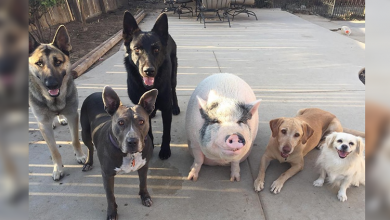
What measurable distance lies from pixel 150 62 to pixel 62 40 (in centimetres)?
106

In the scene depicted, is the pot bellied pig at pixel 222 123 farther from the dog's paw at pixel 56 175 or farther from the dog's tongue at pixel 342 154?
the dog's paw at pixel 56 175

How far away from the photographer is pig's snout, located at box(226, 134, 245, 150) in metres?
2.51

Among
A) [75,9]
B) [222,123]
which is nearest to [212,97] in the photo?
[222,123]

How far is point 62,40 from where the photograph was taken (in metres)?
3.03

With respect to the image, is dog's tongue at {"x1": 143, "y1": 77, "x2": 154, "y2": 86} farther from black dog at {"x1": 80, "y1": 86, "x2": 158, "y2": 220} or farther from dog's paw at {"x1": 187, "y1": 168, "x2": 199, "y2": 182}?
dog's paw at {"x1": 187, "y1": 168, "x2": 199, "y2": 182}

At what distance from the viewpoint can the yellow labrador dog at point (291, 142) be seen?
9.94 ft

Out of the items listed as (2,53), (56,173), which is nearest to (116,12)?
(56,173)

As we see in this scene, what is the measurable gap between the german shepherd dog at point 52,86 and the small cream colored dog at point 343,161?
3.08 metres

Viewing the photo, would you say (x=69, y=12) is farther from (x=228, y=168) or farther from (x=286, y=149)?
(x=286, y=149)

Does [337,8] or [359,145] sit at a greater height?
[337,8]

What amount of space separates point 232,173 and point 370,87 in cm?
276

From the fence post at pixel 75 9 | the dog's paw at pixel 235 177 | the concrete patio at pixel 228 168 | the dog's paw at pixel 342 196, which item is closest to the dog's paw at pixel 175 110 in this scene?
the concrete patio at pixel 228 168

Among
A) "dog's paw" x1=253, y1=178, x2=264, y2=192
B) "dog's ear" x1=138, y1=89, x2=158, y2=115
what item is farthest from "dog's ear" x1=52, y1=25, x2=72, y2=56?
"dog's paw" x1=253, y1=178, x2=264, y2=192

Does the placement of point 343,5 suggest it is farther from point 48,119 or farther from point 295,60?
point 48,119
